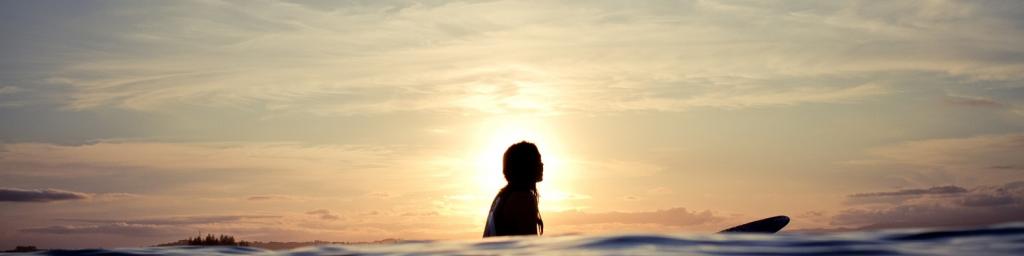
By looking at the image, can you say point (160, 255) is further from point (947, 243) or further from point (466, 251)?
point (947, 243)

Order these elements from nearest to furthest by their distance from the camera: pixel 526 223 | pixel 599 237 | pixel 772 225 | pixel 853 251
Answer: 1. pixel 853 251
2. pixel 599 237
3. pixel 526 223
4. pixel 772 225

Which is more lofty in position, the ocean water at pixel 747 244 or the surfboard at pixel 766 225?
the surfboard at pixel 766 225

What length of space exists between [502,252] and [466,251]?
0.55 metres

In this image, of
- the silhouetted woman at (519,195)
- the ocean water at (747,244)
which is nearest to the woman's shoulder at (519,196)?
the silhouetted woman at (519,195)

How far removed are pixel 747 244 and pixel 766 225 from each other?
4.45 metres

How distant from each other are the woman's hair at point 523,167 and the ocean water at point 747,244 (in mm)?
928

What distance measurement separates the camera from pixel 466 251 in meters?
11.8

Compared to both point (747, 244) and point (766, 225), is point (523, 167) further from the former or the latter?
point (766, 225)

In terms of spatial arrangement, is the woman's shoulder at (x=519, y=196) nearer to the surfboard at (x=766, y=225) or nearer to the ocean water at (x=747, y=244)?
the ocean water at (x=747, y=244)

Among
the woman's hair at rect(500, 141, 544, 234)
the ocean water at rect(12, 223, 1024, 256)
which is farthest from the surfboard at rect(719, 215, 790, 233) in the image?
the woman's hair at rect(500, 141, 544, 234)

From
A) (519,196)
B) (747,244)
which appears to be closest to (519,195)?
(519,196)

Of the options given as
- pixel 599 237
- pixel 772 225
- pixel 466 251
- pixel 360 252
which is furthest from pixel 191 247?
pixel 772 225

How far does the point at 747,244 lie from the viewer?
11617mm

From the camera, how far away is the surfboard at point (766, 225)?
15.7 m
